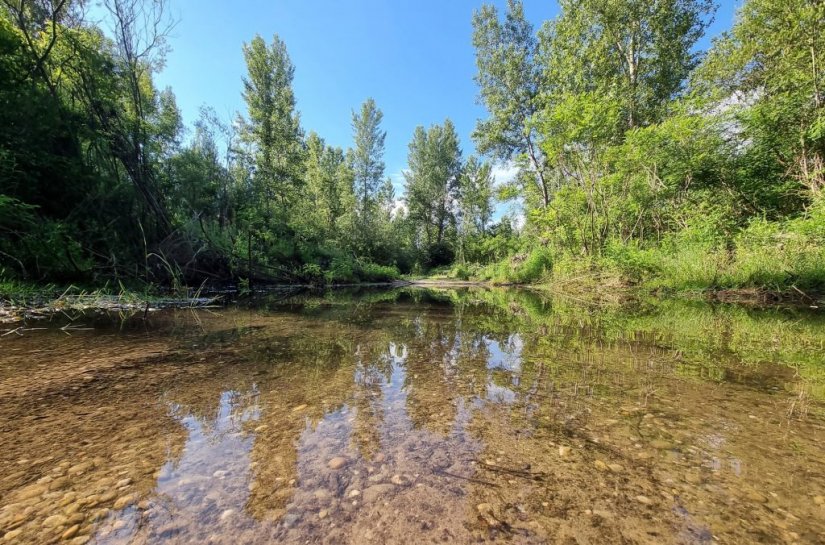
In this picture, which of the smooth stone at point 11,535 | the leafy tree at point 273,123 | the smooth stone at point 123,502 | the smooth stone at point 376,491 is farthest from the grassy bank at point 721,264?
the leafy tree at point 273,123

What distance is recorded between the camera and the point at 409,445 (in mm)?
1802

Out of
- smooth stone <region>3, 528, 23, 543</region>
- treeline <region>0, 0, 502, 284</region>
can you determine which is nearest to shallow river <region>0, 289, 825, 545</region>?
smooth stone <region>3, 528, 23, 543</region>

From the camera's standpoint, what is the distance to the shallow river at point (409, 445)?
122 cm

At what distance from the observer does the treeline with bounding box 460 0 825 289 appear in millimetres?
9570

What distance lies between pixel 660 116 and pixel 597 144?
19.8 ft

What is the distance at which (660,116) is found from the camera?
1531cm

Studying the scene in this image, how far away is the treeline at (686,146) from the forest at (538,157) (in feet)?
0.23

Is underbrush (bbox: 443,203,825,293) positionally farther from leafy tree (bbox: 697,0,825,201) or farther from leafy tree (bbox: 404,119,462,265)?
leafy tree (bbox: 404,119,462,265)

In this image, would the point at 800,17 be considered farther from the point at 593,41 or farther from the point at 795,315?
the point at 795,315

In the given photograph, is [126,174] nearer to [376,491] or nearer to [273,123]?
[376,491]

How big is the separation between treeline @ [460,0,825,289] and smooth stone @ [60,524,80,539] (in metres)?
12.0

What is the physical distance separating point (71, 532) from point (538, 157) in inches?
854

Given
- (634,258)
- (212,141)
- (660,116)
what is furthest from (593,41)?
(212,141)

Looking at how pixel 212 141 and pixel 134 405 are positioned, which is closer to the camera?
pixel 134 405
